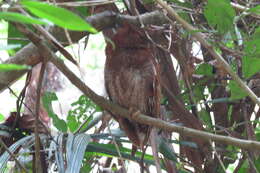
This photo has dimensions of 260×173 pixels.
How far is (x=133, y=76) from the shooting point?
2463mm

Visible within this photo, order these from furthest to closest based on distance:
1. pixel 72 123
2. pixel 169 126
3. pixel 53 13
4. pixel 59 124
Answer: pixel 72 123 < pixel 59 124 < pixel 169 126 < pixel 53 13

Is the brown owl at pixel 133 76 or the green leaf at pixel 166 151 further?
the brown owl at pixel 133 76

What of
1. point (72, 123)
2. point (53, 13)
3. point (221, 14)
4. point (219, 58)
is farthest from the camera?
point (72, 123)

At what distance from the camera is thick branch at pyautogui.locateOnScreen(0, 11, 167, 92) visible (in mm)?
1683

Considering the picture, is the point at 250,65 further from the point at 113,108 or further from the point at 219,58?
the point at 113,108

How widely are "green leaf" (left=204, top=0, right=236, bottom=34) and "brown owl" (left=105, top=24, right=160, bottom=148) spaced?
724mm

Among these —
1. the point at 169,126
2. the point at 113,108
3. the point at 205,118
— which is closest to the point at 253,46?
the point at 169,126

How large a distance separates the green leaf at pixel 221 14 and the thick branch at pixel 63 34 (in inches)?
19.1

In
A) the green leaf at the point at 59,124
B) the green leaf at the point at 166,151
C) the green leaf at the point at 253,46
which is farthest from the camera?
the green leaf at the point at 59,124

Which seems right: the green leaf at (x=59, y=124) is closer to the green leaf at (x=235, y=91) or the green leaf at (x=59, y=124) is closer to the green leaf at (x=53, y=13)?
the green leaf at (x=235, y=91)

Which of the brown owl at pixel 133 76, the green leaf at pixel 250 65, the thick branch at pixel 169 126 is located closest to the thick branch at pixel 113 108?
the thick branch at pixel 169 126

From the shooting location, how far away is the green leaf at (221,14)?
156 cm

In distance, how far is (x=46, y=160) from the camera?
2.07 metres

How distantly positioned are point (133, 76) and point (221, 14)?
0.97 meters
